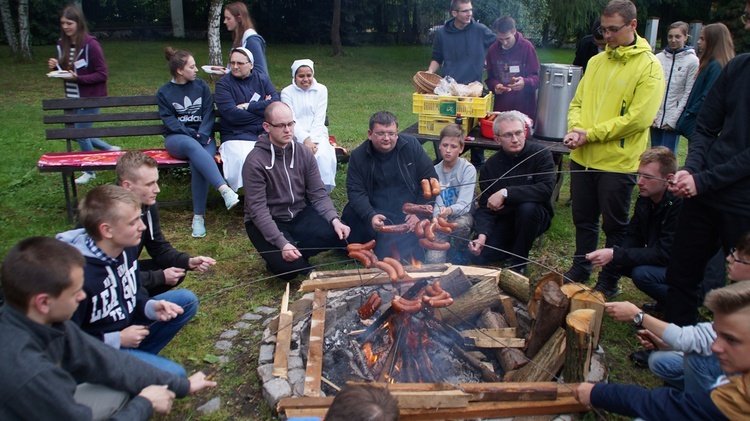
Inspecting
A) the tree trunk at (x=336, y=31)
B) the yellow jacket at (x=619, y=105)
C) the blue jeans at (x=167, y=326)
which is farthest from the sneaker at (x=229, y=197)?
the tree trunk at (x=336, y=31)

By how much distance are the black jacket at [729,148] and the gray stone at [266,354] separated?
297cm

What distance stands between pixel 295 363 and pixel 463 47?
535cm

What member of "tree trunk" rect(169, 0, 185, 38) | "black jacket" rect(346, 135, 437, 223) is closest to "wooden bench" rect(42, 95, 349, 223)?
"black jacket" rect(346, 135, 437, 223)

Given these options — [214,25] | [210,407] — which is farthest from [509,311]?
[214,25]

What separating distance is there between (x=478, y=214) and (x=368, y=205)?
1.09 meters

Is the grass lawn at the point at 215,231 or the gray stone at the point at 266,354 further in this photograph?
the grass lawn at the point at 215,231

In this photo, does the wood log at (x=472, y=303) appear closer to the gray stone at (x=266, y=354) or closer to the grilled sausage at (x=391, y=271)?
the grilled sausage at (x=391, y=271)

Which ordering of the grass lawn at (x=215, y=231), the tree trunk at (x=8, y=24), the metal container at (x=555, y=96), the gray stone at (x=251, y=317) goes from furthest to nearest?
the tree trunk at (x=8, y=24) < the metal container at (x=555, y=96) < the gray stone at (x=251, y=317) < the grass lawn at (x=215, y=231)

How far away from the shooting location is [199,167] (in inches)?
242

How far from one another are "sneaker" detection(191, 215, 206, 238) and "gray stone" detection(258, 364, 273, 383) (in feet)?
9.16

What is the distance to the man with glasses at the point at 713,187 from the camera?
3.33 metres

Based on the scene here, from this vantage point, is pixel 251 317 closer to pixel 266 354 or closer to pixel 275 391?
pixel 266 354

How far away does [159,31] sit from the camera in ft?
90.7

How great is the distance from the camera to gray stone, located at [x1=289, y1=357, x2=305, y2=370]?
357cm
